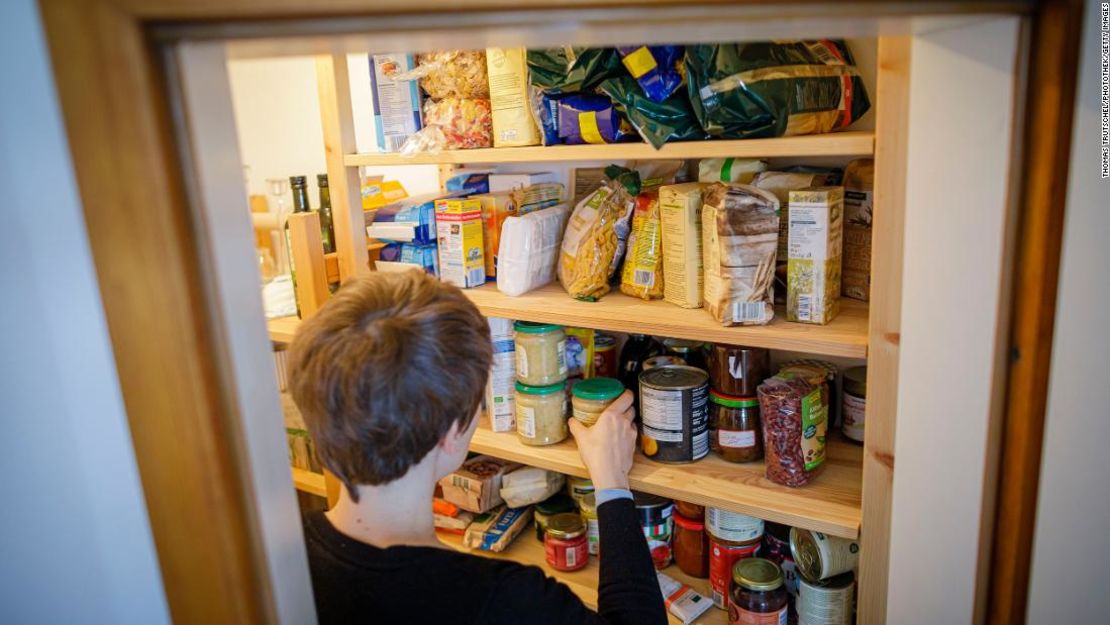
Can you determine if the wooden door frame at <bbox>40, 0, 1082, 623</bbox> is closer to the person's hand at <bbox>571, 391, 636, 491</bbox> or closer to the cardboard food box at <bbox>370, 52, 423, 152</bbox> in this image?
the person's hand at <bbox>571, 391, 636, 491</bbox>

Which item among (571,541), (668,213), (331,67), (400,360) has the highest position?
(331,67)

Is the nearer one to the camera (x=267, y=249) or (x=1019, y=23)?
(x=1019, y=23)

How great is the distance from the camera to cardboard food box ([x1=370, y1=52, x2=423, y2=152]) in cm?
149

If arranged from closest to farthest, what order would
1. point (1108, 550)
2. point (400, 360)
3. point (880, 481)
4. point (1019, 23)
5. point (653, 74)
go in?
point (1019, 23)
point (1108, 550)
point (400, 360)
point (880, 481)
point (653, 74)

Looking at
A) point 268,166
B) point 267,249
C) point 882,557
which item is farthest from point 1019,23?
point 268,166

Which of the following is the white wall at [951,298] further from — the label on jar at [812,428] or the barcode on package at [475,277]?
the barcode on package at [475,277]

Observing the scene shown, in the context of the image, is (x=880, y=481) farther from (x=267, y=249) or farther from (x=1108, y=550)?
(x=267, y=249)

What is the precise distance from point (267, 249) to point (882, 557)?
177 cm

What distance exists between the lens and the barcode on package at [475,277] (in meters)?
1.51

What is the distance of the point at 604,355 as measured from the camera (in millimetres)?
1524

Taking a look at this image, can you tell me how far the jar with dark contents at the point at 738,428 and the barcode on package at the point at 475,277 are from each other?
20.4 inches

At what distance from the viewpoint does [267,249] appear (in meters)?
2.16

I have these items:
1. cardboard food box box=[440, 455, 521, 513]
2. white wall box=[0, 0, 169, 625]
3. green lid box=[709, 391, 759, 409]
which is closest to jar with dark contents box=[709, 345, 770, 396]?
green lid box=[709, 391, 759, 409]

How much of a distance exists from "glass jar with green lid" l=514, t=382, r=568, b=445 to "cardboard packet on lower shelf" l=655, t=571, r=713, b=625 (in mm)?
345
